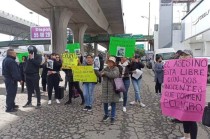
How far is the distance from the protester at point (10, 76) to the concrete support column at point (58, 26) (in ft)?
55.0

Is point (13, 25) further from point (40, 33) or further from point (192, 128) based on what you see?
point (192, 128)

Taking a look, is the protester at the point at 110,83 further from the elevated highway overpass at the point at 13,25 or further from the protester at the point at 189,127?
the elevated highway overpass at the point at 13,25

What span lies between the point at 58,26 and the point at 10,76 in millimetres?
17293

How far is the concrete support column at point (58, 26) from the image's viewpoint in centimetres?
2509

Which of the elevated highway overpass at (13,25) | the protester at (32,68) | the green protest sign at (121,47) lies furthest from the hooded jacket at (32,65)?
the elevated highway overpass at (13,25)

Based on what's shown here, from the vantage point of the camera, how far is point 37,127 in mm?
6891

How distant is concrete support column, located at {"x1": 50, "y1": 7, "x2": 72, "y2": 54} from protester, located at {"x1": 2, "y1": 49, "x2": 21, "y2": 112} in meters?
16.8

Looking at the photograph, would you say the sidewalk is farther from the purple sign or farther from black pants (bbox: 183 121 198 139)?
the purple sign

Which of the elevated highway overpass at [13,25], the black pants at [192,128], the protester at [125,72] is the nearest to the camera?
the black pants at [192,128]

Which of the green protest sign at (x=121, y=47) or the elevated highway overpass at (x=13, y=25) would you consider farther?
the elevated highway overpass at (x=13, y=25)

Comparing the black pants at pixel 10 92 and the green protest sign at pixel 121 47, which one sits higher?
the green protest sign at pixel 121 47

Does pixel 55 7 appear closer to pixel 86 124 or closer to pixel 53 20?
pixel 53 20

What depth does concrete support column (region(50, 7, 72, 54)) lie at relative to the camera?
2509 centimetres

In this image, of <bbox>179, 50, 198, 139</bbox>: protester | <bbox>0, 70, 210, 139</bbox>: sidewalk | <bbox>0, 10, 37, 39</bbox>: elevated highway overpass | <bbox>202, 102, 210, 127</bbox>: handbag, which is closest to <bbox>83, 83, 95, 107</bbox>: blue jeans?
<bbox>0, 70, 210, 139</bbox>: sidewalk
